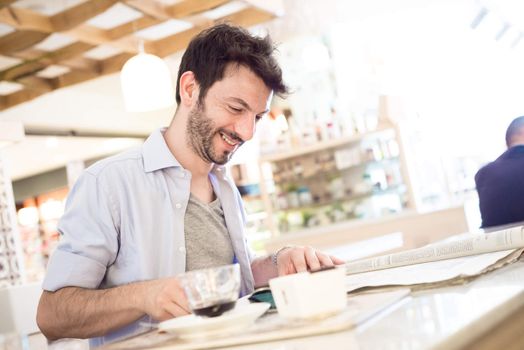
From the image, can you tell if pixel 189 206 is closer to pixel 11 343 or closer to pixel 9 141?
pixel 11 343

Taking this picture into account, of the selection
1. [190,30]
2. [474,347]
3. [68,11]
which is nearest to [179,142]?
[474,347]

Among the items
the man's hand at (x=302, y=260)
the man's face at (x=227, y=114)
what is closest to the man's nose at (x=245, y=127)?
the man's face at (x=227, y=114)

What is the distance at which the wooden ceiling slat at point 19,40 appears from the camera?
5.98 metres

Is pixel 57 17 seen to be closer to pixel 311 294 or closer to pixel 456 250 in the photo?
pixel 456 250

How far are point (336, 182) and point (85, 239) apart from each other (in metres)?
6.00

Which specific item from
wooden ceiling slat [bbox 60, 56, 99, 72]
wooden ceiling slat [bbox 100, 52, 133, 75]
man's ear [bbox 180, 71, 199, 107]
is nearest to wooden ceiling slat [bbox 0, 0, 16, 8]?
wooden ceiling slat [bbox 60, 56, 99, 72]

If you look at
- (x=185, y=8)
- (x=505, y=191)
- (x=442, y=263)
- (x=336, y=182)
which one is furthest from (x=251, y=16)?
(x=442, y=263)

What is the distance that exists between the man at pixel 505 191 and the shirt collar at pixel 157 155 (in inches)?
75.5

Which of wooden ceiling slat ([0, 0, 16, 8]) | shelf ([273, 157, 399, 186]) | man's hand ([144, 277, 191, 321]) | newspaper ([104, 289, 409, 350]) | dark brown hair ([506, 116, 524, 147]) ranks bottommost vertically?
newspaper ([104, 289, 409, 350])

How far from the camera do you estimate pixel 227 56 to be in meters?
1.78

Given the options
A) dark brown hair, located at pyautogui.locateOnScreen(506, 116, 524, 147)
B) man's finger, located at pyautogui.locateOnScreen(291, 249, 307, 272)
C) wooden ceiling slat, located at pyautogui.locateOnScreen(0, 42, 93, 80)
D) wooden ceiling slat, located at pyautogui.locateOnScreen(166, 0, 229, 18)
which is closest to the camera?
man's finger, located at pyautogui.locateOnScreen(291, 249, 307, 272)

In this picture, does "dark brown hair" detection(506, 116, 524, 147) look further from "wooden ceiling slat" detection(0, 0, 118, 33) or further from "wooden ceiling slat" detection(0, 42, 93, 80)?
"wooden ceiling slat" detection(0, 42, 93, 80)

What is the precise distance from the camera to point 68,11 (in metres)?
5.66

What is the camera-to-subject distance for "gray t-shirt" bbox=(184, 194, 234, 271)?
5.58ft
